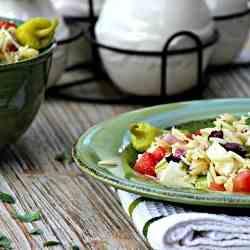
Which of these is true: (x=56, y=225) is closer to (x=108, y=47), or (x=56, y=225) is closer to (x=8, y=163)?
(x=8, y=163)

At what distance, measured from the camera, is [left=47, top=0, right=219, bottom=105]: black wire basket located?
1.46 meters

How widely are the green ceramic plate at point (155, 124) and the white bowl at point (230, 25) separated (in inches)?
15.5

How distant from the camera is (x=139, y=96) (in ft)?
5.01

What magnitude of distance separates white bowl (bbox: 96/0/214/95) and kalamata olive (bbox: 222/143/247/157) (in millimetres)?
449

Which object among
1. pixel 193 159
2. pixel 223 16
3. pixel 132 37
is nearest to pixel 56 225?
pixel 193 159

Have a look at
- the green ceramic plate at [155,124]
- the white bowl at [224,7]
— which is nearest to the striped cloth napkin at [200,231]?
the green ceramic plate at [155,124]

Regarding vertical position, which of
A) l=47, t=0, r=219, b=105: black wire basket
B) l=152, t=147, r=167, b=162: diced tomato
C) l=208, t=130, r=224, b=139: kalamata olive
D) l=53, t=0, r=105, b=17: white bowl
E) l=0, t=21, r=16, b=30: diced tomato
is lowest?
l=47, t=0, r=219, b=105: black wire basket

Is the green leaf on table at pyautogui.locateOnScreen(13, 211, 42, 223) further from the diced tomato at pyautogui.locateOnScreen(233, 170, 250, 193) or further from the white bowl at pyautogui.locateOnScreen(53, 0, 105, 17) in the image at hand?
the white bowl at pyautogui.locateOnScreen(53, 0, 105, 17)

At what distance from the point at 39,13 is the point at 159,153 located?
485 mm

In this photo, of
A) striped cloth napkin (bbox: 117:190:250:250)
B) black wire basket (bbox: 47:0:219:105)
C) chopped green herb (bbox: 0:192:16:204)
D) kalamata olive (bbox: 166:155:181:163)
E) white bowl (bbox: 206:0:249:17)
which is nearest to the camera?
striped cloth napkin (bbox: 117:190:250:250)

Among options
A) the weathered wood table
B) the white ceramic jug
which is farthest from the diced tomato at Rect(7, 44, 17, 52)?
the white ceramic jug

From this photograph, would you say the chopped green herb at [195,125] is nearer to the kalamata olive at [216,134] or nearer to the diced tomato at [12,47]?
the kalamata olive at [216,134]

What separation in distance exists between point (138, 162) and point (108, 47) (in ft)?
1.48

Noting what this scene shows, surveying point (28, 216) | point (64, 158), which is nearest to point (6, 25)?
point (64, 158)
